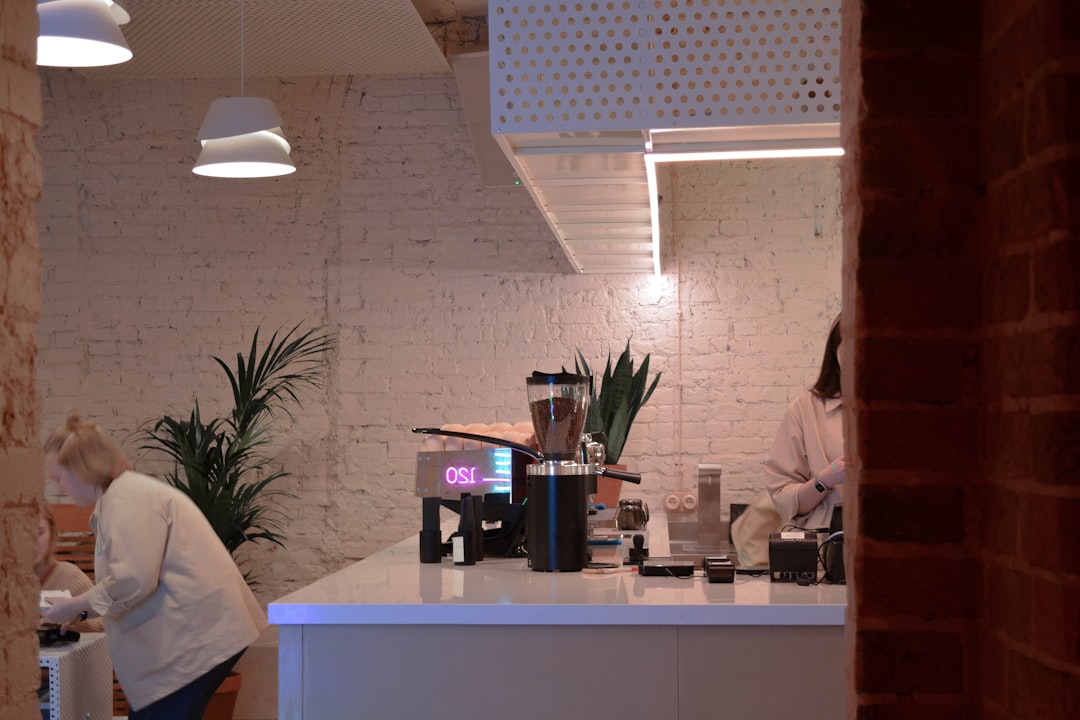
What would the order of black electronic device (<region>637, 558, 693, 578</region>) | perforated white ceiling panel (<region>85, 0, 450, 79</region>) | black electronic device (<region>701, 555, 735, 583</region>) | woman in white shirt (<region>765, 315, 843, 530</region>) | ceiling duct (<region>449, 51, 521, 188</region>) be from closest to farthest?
black electronic device (<region>701, 555, 735, 583</region>), black electronic device (<region>637, 558, 693, 578</region>), woman in white shirt (<region>765, 315, 843, 530</region>), perforated white ceiling panel (<region>85, 0, 450, 79</region>), ceiling duct (<region>449, 51, 521, 188</region>)

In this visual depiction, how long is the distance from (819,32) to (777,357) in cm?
359

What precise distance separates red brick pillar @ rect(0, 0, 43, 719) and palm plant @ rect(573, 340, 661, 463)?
14.5 ft

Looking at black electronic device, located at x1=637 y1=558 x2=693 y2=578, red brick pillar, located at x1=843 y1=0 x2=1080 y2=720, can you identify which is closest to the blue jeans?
black electronic device, located at x1=637 y1=558 x2=693 y2=578

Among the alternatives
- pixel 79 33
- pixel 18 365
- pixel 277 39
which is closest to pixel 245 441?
pixel 277 39

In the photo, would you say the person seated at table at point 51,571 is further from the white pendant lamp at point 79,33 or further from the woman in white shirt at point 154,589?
the white pendant lamp at point 79,33

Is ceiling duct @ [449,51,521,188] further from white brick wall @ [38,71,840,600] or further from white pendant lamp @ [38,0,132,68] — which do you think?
white pendant lamp @ [38,0,132,68]

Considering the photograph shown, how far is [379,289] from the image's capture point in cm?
660

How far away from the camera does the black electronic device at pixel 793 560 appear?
2.74m

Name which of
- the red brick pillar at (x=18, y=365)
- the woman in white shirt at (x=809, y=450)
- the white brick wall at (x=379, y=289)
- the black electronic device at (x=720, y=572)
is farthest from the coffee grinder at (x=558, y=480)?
the white brick wall at (x=379, y=289)

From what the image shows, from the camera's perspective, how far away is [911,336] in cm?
115

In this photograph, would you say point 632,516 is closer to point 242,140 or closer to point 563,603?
point 563,603

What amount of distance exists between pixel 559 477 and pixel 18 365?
1689mm

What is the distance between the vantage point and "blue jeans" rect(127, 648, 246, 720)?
395 centimetres

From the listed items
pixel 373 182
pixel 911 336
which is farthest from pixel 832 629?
pixel 373 182
